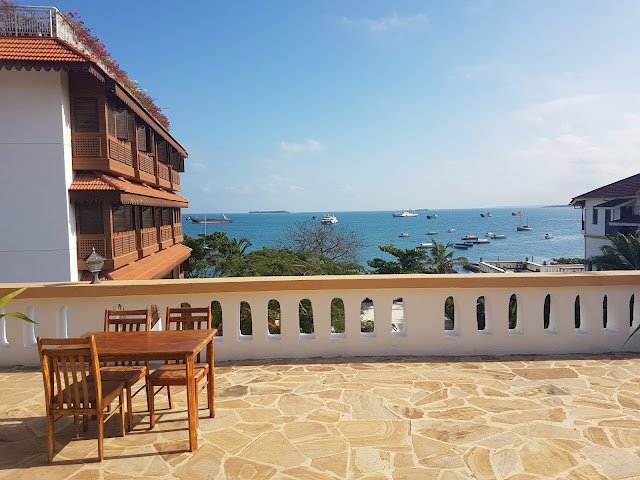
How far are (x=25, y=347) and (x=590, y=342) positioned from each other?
7.71 m

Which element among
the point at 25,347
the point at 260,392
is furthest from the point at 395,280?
the point at 25,347

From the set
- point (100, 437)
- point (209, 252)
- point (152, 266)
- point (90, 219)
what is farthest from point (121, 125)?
point (209, 252)

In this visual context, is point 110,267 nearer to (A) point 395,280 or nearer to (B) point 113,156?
(B) point 113,156

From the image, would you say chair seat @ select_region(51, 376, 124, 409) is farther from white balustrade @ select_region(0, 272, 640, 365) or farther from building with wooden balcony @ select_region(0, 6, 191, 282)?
building with wooden balcony @ select_region(0, 6, 191, 282)

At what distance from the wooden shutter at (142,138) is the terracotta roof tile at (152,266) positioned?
524cm

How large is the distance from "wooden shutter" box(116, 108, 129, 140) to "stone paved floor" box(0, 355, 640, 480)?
1471 centimetres

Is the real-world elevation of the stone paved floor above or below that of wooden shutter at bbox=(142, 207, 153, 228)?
below

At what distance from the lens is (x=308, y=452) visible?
3770 millimetres

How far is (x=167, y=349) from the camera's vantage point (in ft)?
12.8

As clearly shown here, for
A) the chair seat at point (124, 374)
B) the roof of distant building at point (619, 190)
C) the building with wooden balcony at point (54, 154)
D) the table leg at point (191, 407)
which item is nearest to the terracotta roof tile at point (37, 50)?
the building with wooden balcony at point (54, 154)

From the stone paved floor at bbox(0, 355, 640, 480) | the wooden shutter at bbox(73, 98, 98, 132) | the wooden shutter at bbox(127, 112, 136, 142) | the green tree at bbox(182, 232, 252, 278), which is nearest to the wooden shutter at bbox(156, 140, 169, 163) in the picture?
the wooden shutter at bbox(127, 112, 136, 142)

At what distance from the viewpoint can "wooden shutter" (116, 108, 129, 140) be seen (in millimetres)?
18516

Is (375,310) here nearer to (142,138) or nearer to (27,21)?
(27,21)

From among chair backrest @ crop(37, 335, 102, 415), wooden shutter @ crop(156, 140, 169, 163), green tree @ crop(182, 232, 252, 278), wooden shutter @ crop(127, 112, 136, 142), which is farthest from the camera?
green tree @ crop(182, 232, 252, 278)
